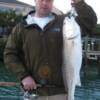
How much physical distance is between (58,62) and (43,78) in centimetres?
25

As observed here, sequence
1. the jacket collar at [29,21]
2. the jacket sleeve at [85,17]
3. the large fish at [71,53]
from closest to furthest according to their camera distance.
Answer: the large fish at [71,53]
the jacket collar at [29,21]
the jacket sleeve at [85,17]

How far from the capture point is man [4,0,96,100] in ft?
15.4

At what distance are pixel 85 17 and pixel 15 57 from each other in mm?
942

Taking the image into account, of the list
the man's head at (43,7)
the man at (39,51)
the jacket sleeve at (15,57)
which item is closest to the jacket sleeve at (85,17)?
the man at (39,51)

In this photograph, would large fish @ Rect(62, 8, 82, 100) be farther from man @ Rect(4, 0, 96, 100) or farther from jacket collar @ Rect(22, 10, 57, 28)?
jacket collar @ Rect(22, 10, 57, 28)

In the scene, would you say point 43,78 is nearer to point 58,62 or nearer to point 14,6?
point 58,62

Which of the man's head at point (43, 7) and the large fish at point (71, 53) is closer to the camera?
the large fish at point (71, 53)

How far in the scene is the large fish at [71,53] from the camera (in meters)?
4.52

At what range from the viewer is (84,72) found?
182 feet

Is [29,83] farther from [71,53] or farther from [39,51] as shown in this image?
[71,53]

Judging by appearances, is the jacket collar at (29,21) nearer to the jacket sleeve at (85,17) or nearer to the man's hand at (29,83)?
the jacket sleeve at (85,17)

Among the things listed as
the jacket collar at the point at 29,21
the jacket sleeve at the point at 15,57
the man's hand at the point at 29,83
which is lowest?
the man's hand at the point at 29,83

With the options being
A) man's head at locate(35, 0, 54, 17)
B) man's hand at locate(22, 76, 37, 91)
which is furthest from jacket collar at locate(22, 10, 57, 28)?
man's hand at locate(22, 76, 37, 91)

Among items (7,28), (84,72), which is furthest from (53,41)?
(7,28)
